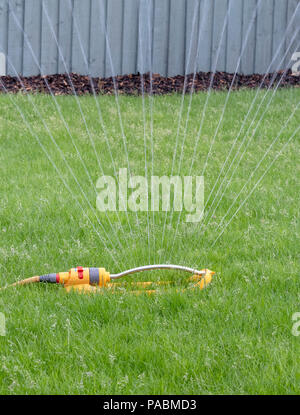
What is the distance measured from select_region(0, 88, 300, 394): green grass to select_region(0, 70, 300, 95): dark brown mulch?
2.63 metres

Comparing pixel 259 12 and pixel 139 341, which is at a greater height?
pixel 259 12

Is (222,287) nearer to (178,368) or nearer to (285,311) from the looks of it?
(285,311)

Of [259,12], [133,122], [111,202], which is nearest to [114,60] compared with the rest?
[259,12]

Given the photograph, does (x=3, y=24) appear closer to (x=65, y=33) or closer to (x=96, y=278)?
(x=65, y=33)

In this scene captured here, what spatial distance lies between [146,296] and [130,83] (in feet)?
22.7

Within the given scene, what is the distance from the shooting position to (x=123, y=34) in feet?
35.4

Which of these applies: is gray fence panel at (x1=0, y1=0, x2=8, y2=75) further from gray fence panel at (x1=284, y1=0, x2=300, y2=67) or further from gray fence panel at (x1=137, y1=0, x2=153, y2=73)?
gray fence panel at (x1=284, y1=0, x2=300, y2=67)

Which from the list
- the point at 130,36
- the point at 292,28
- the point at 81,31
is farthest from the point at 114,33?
the point at 292,28

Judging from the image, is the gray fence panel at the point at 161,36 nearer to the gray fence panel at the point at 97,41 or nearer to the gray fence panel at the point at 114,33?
the gray fence panel at the point at 114,33

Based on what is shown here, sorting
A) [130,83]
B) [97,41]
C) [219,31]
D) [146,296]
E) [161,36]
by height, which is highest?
[219,31]

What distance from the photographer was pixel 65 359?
3158 millimetres

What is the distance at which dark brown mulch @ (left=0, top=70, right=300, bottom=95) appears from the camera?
390 inches

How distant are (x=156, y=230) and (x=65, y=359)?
6.00ft
